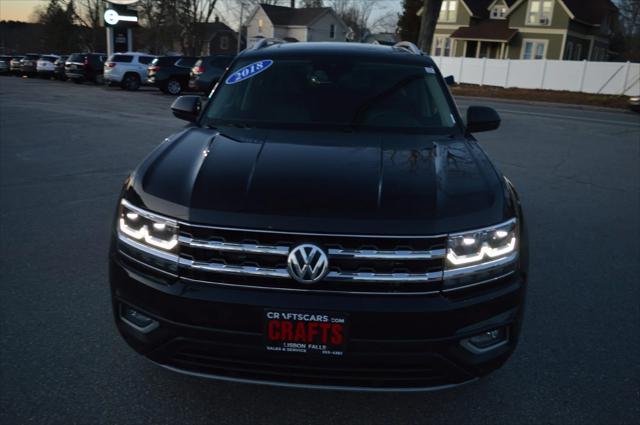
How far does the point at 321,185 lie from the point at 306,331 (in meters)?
0.66

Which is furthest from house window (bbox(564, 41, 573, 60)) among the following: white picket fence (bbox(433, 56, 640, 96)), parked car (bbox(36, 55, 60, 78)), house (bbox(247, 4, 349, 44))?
parked car (bbox(36, 55, 60, 78))

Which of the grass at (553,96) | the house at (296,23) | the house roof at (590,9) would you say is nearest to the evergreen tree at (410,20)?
the house roof at (590,9)

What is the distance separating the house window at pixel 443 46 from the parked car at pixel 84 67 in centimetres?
3024

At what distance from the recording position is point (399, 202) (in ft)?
7.54

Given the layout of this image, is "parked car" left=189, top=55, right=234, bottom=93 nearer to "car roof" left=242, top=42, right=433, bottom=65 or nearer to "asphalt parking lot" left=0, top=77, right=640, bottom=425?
"asphalt parking lot" left=0, top=77, right=640, bottom=425

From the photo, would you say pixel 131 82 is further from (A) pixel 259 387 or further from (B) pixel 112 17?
(A) pixel 259 387

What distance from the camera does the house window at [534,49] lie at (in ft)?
141

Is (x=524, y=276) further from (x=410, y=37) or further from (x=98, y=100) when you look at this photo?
(x=410, y=37)

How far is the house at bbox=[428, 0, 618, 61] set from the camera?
1665 inches

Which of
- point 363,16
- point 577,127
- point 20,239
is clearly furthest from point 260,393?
point 363,16

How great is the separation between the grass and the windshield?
25.4 metres

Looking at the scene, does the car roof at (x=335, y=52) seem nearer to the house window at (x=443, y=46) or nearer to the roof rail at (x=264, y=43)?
the roof rail at (x=264, y=43)

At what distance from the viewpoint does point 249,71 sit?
399 centimetres

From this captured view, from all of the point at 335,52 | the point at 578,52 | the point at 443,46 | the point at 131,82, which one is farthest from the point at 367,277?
the point at 578,52
